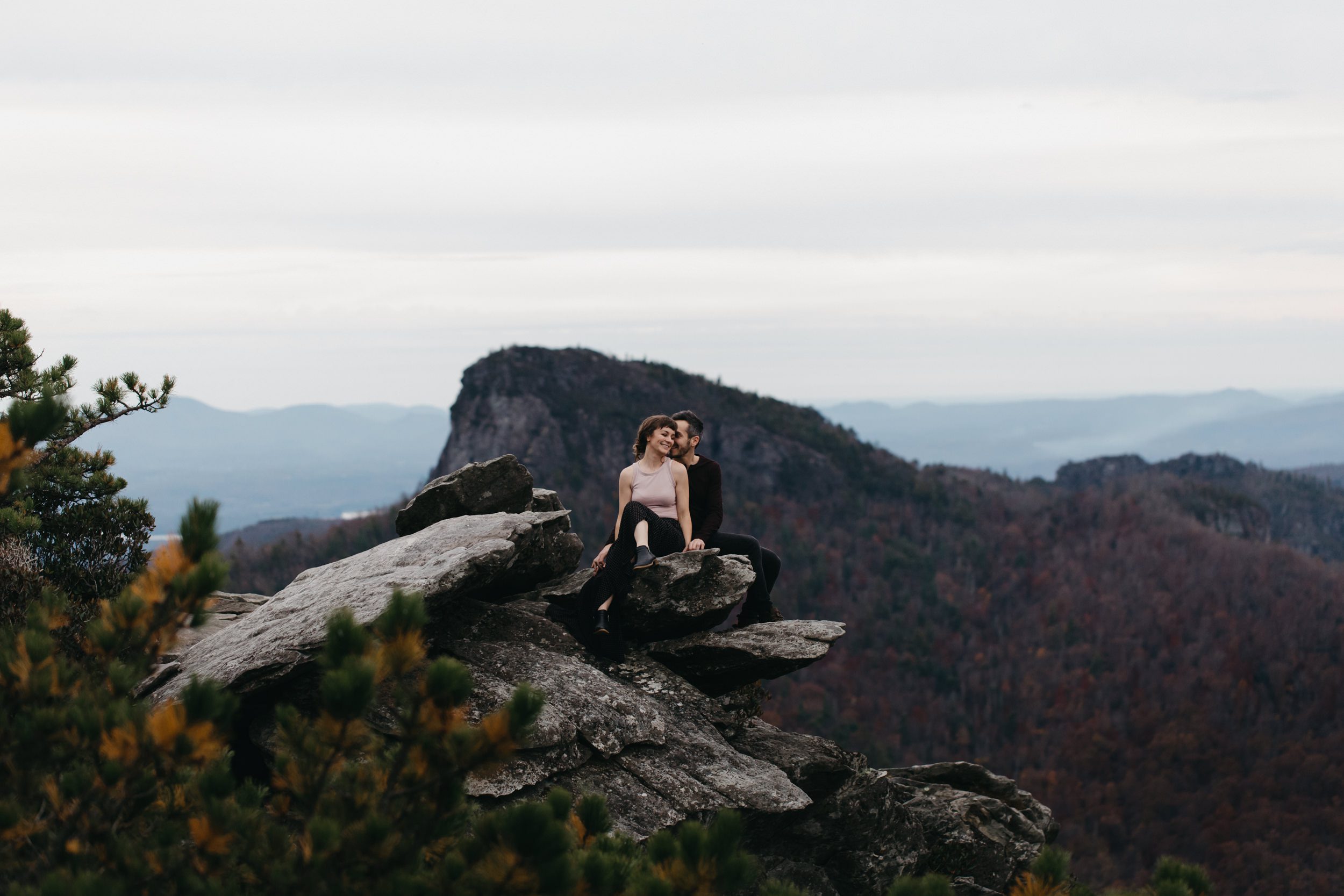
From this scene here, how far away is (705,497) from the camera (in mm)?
15203

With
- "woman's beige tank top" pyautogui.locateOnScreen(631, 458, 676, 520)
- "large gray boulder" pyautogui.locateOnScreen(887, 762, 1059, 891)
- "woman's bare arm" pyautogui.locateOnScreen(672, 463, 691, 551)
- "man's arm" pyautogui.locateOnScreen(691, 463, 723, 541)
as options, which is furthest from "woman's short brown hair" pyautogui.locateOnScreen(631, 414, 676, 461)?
"large gray boulder" pyautogui.locateOnScreen(887, 762, 1059, 891)

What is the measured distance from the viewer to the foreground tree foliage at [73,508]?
49.9 feet

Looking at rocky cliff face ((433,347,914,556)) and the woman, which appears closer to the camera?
the woman

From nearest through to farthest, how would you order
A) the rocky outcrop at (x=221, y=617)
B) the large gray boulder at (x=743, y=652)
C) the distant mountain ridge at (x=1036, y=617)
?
the large gray boulder at (x=743, y=652)
the rocky outcrop at (x=221, y=617)
the distant mountain ridge at (x=1036, y=617)

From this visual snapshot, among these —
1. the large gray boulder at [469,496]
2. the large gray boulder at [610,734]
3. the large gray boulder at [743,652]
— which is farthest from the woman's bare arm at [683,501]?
the large gray boulder at [469,496]

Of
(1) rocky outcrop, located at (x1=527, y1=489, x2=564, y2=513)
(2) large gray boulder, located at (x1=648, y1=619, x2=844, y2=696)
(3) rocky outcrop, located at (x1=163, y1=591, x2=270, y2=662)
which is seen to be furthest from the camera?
(1) rocky outcrop, located at (x1=527, y1=489, x2=564, y2=513)

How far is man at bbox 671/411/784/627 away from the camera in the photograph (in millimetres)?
14508

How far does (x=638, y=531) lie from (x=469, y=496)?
12.4 feet

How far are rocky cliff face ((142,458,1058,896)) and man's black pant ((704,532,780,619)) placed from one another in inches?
21.9

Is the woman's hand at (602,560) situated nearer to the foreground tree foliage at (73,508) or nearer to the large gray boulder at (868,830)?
the large gray boulder at (868,830)

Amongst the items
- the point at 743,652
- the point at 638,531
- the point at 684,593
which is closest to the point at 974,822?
the point at 743,652

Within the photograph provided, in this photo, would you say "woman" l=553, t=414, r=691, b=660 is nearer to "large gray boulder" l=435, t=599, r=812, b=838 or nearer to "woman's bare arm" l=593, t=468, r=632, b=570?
"woman's bare arm" l=593, t=468, r=632, b=570

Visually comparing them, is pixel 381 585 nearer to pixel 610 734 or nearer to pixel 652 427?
pixel 610 734

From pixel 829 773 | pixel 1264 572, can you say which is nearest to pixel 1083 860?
pixel 1264 572
